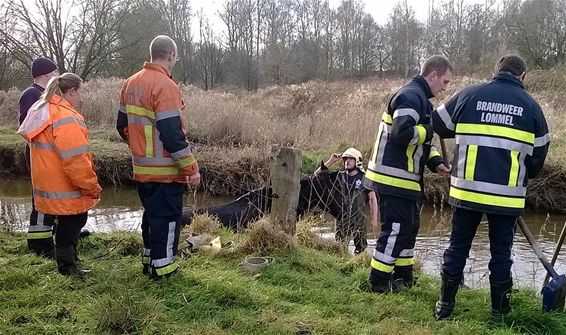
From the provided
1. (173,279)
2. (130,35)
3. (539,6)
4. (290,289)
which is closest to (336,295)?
(290,289)

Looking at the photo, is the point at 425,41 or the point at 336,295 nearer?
the point at 336,295

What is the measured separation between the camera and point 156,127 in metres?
3.92

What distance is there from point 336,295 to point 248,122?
11.1 m

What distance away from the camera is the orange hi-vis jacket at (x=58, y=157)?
411cm

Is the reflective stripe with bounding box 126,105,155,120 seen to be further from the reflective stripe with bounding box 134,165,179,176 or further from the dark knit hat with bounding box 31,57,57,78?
the dark knit hat with bounding box 31,57,57,78

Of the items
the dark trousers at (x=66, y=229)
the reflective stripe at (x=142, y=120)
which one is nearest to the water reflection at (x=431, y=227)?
the dark trousers at (x=66, y=229)

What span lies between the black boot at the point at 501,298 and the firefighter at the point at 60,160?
3325mm

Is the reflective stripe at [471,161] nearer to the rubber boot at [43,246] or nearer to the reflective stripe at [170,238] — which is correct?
the reflective stripe at [170,238]

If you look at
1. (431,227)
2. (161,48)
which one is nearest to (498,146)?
(161,48)

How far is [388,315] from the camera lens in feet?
12.6

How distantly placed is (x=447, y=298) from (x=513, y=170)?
43.0 inches

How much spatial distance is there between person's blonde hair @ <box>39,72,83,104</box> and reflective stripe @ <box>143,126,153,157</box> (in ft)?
2.96

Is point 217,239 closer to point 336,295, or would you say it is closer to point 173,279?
point 173,279

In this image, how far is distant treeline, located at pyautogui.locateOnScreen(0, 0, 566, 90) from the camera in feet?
86.3
